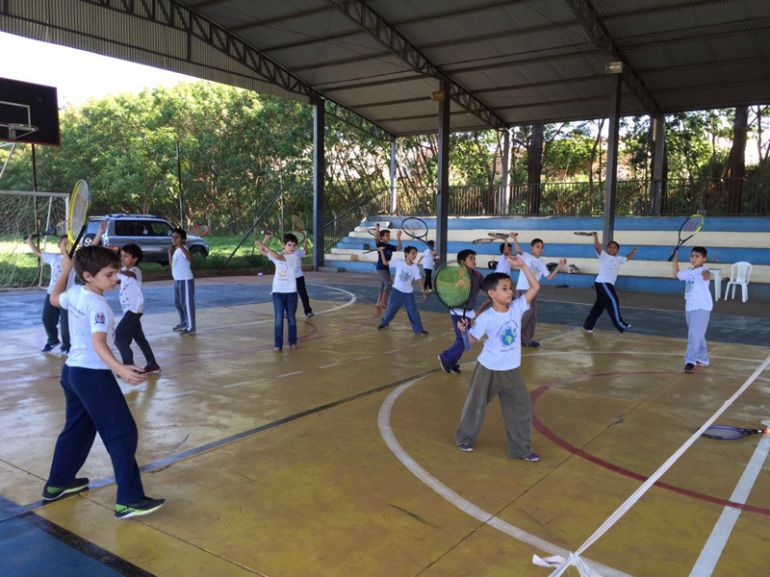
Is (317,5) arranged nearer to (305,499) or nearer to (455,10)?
(455,10)

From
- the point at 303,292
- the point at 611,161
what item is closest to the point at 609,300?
the point at 303,292

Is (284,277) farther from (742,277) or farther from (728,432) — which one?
(742,277)

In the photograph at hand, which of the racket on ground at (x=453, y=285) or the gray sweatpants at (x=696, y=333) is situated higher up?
the racket on ground at (x=453, y=285)

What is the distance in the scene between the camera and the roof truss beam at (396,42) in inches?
698

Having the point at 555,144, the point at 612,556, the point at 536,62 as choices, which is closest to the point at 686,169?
the point at 555,144

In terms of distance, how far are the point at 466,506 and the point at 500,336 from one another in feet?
4.55

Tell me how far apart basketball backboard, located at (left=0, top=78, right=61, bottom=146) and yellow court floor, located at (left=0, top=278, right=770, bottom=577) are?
36.4 ft

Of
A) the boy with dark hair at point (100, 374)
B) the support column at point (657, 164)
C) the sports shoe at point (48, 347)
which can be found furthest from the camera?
the support column at point (657, 164)

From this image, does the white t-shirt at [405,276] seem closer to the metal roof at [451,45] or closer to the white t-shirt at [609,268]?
the white t-shirt at [609,268]

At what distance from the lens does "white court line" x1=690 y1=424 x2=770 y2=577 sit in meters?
3.31

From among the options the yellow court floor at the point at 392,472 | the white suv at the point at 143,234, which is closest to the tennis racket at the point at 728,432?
the yellow court floor at the point at 392,472

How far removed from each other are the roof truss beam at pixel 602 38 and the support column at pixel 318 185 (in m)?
11.3

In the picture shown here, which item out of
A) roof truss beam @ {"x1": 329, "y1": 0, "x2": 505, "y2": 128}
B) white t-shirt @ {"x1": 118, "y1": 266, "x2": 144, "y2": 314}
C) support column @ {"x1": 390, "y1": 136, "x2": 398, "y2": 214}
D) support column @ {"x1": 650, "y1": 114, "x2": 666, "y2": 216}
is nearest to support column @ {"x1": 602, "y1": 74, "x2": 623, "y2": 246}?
support column @ {"x1": 650, "y1": 114, "x2": 666, "y2": 216}

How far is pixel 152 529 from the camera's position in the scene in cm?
364
